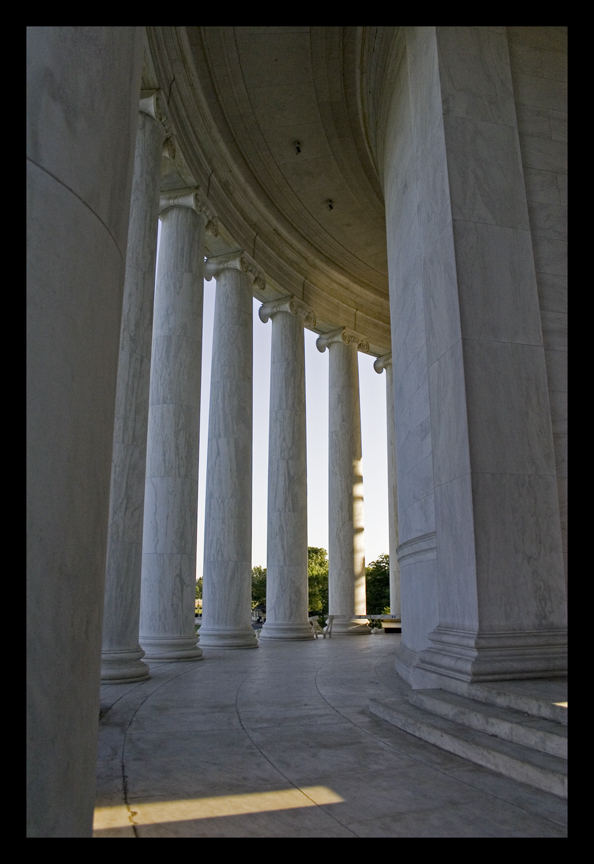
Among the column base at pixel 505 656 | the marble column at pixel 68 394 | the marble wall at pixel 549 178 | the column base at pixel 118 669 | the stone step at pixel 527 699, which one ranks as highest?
the marble wall at pixel 549 178

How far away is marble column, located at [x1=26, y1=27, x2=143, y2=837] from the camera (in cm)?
4716

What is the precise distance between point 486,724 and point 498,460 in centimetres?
5494

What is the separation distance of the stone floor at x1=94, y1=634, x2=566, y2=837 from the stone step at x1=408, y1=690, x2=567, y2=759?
7.84 metres

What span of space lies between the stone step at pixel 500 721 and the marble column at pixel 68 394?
6417cm

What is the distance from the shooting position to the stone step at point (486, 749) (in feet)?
272

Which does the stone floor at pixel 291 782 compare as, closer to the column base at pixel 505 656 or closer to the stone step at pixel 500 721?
the stone step at pixel 500 721

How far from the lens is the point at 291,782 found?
89000 mm

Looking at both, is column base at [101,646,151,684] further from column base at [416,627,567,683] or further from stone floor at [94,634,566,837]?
column base at [416,627,567,683]

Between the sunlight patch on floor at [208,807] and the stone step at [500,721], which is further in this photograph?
the stone step at [500,721]

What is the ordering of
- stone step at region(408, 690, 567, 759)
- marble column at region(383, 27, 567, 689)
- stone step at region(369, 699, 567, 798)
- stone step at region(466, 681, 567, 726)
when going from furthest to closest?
marble column at region(383, 27, 567, 689) → stone step at region(466, 681, 567, 726) → stone step at region(408, 690, 567, 759) → stone step at region(369, 699, 567, 798)

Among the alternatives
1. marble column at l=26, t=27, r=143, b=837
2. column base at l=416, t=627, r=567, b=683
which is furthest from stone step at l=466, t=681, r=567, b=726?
marble column at l=26, t=27, r=143, b=837

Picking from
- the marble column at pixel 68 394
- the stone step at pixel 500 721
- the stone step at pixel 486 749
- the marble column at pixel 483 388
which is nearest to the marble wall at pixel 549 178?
the marble column at pixel 483 388

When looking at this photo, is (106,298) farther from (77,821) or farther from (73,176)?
(77,821)

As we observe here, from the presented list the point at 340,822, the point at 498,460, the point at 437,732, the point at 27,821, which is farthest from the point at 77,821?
the point at 498,460
